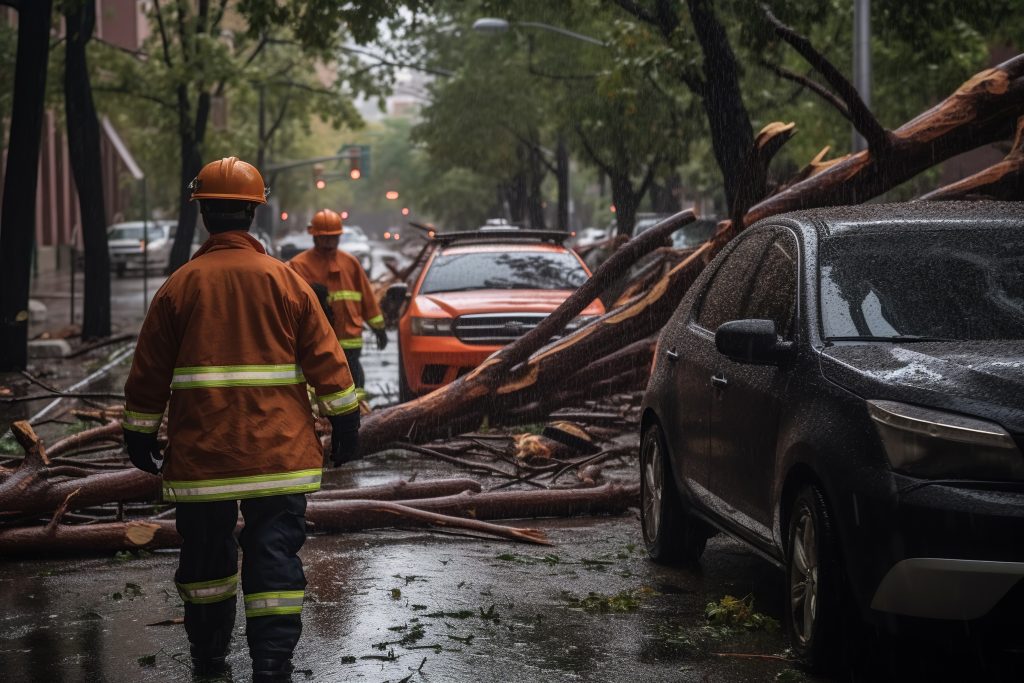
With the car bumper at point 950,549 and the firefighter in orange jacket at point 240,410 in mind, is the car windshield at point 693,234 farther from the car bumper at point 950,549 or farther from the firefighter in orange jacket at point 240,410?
the car bumper at point 950,549

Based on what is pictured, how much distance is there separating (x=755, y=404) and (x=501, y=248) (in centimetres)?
949

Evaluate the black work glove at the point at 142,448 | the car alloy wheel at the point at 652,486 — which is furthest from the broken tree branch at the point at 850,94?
the black work glove at the point at 142,448

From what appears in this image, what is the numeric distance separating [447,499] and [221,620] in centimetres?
305

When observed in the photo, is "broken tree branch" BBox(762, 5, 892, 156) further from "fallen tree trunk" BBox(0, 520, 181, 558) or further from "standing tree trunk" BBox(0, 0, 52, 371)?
"standing tree trunk" BBox(0, 0, 52, 371)

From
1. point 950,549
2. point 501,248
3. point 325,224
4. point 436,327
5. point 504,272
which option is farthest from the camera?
point 501,248

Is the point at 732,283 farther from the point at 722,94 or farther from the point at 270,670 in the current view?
the point at 722,94

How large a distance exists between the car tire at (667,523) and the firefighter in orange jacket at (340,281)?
536 centimetres

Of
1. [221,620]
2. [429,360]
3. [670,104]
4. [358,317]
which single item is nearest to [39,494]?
[221,620]

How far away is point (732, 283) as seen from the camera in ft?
22.9

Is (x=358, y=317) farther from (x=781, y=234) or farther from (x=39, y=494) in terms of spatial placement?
(x=781, y=234)

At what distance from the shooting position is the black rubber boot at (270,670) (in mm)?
5043

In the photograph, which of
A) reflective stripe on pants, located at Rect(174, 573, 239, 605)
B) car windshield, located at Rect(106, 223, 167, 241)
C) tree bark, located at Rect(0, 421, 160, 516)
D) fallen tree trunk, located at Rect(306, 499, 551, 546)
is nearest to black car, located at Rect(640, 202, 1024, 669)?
fallen tree trunk, located at Rect(306, 499, 551, 546)

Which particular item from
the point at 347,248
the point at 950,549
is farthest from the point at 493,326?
the point at 347,248

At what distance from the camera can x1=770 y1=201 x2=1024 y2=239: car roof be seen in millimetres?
6125
